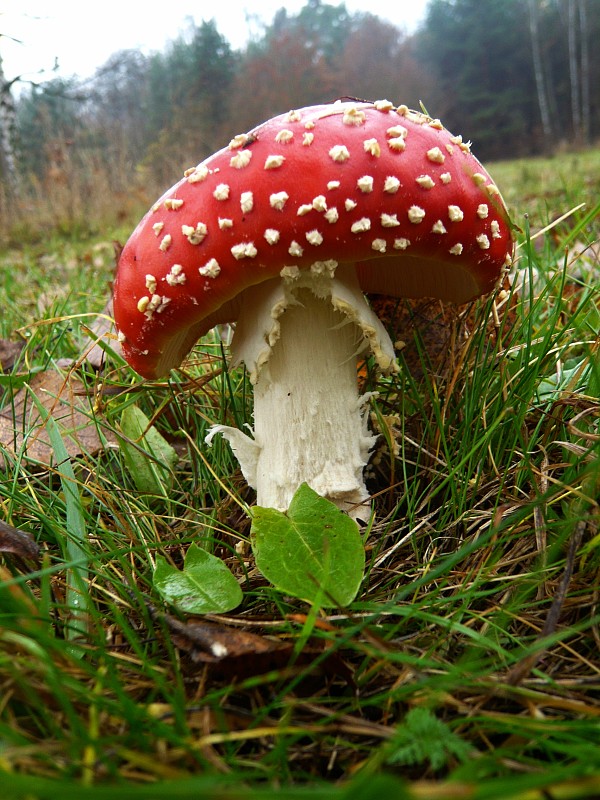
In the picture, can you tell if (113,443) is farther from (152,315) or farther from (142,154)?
(142,154)

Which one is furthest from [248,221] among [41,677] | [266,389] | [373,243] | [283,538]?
[41,677]

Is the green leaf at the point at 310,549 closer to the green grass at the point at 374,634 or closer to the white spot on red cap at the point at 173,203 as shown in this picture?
the green grass at the point at 374,634

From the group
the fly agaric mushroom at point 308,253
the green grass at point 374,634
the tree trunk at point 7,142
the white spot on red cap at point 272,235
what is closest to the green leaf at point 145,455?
the green grass at point 374,634

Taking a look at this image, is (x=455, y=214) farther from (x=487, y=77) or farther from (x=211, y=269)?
(x=487, y=77)

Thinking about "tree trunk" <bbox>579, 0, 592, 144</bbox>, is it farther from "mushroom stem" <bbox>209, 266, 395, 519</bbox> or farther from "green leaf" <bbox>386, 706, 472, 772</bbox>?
"green leaf" <bbox>386, 706, 472, 772</bbox>

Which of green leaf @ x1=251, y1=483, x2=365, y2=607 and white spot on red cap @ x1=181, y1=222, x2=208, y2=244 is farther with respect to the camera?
white spot on red cap @ x1=181, y1=222, x2=208, y2=244

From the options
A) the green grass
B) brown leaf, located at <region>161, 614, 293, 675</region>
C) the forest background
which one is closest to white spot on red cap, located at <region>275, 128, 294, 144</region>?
the green grass
